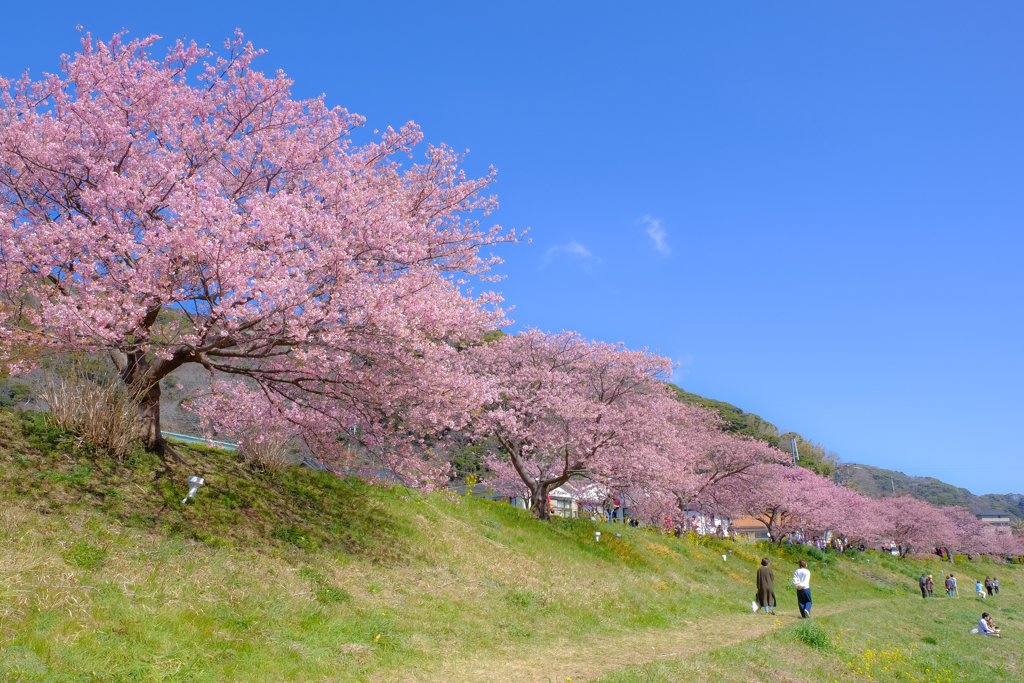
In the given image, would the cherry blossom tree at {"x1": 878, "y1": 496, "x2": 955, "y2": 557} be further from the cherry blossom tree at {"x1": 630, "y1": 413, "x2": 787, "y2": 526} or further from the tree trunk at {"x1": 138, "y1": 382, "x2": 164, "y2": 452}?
the tree trunk at {"x1": 138, "y1": 382, "x2": 164, "y2": 452}

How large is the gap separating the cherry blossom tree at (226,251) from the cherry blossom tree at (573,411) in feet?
29.8

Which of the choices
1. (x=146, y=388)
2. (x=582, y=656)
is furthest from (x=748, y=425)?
(x=146, y=388)

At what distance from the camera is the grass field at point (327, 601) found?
7371 mm

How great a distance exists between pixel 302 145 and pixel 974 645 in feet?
77.5

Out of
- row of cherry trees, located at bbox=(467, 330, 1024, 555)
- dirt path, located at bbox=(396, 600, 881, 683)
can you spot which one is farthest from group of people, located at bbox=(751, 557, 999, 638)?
row of cherry trees, located at bbox=(467, 330, 1024, 555)

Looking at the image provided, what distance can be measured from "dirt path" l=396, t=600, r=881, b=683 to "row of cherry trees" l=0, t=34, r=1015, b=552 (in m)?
4.50

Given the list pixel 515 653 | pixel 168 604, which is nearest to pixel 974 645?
pixel 515 653

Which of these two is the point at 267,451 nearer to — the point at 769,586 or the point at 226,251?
the point at 226,251

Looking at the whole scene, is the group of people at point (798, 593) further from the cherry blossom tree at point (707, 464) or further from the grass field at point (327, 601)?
the cherry blossom tree at point (707, 464)

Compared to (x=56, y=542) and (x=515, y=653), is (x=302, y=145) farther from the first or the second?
(x=515, y=653)

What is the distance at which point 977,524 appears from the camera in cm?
8900

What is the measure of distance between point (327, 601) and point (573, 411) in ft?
49.1

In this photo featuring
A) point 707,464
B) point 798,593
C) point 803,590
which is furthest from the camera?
point 707,464

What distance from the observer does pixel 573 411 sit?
2430cm
